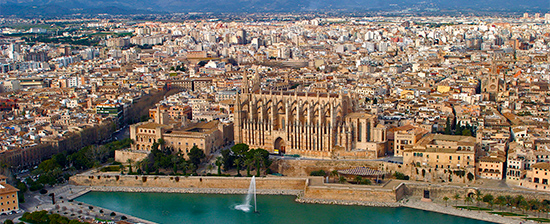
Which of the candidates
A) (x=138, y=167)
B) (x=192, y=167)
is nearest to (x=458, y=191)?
(x=192, y=167)

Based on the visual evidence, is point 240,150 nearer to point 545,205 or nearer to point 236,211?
point 236,211

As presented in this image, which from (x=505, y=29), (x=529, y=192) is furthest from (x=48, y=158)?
(x=505, y=29)

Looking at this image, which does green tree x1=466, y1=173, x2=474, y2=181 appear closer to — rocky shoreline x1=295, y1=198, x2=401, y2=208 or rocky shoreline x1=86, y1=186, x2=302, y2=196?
rocky shoreline x1=295, y1=198, x2=401, y2=208

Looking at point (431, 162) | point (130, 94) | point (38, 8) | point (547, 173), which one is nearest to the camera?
point (547, 173)

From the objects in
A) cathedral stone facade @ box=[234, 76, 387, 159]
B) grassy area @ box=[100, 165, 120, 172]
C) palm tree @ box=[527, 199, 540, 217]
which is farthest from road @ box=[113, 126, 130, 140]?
palm tree @ box=[527, 199, 540, 217]

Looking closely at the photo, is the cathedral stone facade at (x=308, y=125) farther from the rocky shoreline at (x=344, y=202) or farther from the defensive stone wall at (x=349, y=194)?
the rocky shoreline at (x=344, y=202)

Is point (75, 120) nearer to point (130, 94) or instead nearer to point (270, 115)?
point (130, 94)
